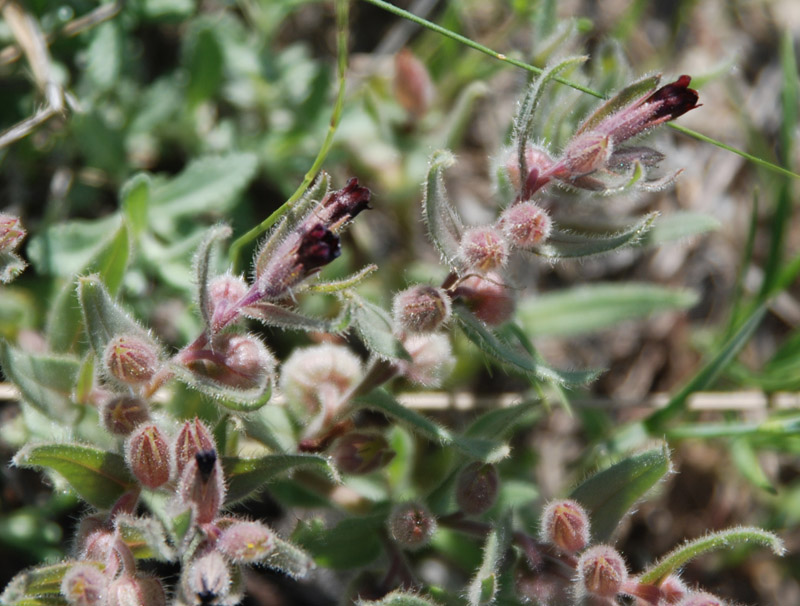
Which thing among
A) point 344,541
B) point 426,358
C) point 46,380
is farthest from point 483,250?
point 46,380

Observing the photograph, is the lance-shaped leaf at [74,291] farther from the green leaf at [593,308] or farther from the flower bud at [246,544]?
the green leaf at [593,308]

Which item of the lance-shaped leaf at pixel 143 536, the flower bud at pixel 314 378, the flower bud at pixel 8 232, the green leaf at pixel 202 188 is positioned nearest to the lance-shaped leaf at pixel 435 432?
the flower bud at pixel 314 378

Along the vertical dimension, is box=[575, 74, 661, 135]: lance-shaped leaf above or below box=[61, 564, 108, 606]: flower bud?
above

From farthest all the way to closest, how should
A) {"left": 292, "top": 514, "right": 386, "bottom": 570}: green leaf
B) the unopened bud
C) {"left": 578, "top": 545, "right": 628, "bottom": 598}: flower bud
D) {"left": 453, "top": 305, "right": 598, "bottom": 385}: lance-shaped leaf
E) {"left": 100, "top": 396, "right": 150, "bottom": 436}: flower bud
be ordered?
the unopened bud
{"left": 292, "top": 514, "right": 386, "bottom": 570}: green leaf
{"left": 453, "top": 305, "right": 598, "bottom": 385}: lance-shaped leaf
{"left": 100, "top": 396, "right": 150, "bottom": 436}: flower bud
{"left": 578, "top": 545, "right": 628, "bottom": 598}: flower bud

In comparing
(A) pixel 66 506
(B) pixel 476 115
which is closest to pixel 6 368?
(A) pixel 66 506

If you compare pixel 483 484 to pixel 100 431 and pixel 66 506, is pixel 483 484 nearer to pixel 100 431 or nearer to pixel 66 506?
pixel 100 431

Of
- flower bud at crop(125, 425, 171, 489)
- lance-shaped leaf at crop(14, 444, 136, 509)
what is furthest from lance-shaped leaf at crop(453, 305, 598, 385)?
lance-shaped leaf at crop(14, 444, 136, 509)

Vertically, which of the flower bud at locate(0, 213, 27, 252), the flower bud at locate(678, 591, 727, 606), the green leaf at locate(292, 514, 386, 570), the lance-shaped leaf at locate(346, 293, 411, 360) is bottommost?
the green leaf at locate(292, 514, 386, 570)

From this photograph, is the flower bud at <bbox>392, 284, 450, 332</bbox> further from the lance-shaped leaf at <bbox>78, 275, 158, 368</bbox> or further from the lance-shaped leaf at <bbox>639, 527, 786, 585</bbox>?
the lance-shaped leaf at <bbox>639, 527, 786, 585</bbox>

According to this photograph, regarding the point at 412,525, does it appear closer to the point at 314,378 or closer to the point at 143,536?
the point at 314,378
